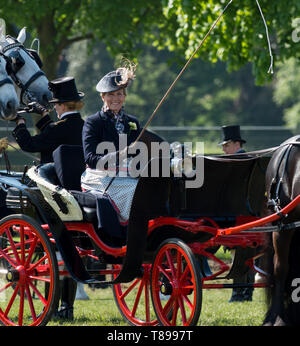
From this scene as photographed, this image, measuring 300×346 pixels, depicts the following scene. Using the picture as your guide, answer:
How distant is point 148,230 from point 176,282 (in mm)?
509

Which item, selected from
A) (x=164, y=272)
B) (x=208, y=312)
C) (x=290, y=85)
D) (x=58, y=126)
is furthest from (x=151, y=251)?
(x=290, y=85)

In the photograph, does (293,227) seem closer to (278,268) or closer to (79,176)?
(278,268)

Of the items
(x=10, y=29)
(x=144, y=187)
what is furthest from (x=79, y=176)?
(x=10, y=29)

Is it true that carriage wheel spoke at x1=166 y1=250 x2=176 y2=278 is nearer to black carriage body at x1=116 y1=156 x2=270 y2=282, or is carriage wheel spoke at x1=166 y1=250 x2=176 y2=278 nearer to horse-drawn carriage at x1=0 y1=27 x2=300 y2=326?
horse-drawn carriage at x1=0 y1=27 x2=300 y2=326

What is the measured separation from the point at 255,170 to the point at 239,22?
5.91 metres

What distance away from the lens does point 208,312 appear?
7441 millimetres

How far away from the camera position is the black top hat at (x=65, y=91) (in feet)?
22.7

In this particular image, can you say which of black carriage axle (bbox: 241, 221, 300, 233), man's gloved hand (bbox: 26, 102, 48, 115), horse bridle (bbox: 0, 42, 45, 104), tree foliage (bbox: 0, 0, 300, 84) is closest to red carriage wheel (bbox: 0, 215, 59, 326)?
man's gloved hand (bbox: 26, 102, 48, 115)

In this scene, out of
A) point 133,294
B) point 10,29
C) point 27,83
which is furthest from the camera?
point 10,29

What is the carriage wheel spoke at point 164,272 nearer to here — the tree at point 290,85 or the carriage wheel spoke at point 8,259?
the carriage wheel spoke at point 8,259

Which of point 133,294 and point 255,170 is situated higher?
→ point 255,170

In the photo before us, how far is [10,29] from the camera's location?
14273 millimetres

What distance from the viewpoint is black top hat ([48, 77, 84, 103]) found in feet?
22.7

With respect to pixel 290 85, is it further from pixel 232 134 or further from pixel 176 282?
pixel 176 282
